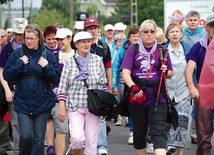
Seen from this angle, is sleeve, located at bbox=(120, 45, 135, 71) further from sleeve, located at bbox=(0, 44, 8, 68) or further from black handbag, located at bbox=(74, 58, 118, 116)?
sleeve, located at bbox=(0, 44, 8, 68)

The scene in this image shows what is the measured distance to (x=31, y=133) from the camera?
29.5ft

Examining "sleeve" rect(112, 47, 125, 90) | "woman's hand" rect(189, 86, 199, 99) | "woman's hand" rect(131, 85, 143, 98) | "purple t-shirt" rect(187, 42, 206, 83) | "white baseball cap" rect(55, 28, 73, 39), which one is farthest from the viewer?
"sleeve" rect(112, 47, 125, 90)

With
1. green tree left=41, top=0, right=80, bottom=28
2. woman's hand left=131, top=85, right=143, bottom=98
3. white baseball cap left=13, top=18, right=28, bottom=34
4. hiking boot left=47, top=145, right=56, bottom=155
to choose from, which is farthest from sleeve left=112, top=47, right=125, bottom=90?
green tree left=41, top=0, right=80, bottom=28

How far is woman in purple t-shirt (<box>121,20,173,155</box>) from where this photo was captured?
28.6 ft

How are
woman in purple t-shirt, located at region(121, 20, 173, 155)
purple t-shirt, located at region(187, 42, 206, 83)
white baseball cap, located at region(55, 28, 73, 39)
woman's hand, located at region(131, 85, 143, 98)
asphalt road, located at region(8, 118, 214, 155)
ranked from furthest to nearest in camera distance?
asphalt road, located at region(8, 118, 214, 155)
white baseball cap, located at region(55, 28, 73, 39)
purple t-shirt, located at region(187, 42, 206, 83)
woman in purple t-shirt, located at region(121, 20, 173, 155)
woman's hand, located at region(131, 85, 143, 98)

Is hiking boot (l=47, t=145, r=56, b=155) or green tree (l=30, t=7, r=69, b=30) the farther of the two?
green tree (l=30, t=7, r=69, b=30)

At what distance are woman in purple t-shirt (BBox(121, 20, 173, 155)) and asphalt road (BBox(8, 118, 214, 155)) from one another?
8.56 ft

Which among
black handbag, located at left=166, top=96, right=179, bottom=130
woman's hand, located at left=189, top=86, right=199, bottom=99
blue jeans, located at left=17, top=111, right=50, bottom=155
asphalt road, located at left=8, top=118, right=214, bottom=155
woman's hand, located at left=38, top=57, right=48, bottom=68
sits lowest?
asphalt road, located at left=8, top=118, right=214, bottom=155

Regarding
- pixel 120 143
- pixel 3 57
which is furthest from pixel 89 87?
pixel 120 143

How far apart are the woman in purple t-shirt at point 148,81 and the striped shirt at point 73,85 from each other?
0.46 metres

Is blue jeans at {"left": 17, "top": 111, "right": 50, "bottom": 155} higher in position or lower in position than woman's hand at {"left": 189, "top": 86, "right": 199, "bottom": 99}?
lower

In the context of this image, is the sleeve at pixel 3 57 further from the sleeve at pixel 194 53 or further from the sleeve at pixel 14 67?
the sleeve at pixel 194 53

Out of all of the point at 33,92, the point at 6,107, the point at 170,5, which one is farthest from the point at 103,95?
the point at 170,5

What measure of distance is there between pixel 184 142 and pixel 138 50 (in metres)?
1.86
